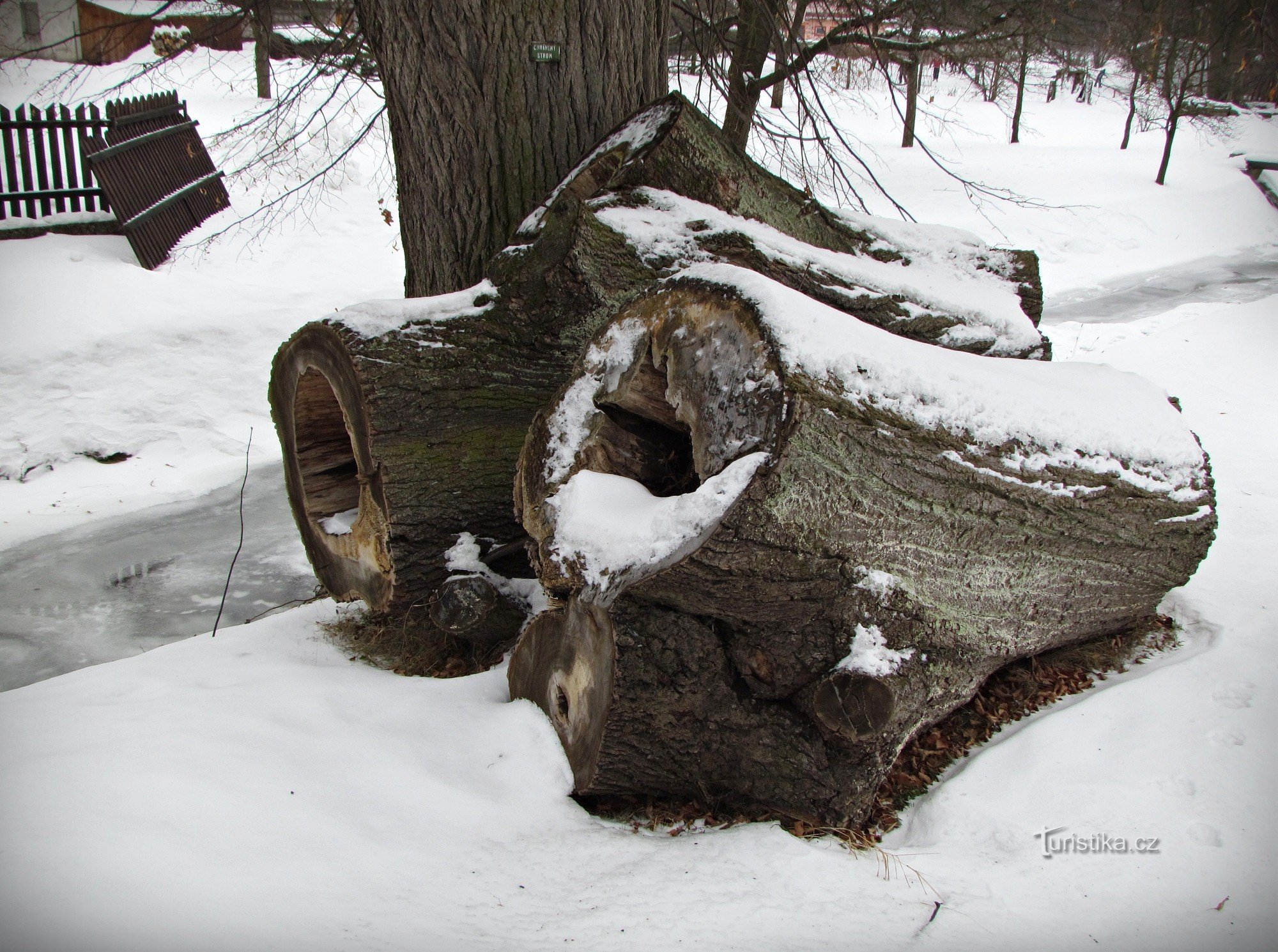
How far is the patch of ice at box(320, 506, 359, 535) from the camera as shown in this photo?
3.46 m

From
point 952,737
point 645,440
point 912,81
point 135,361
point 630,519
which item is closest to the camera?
point 630,519

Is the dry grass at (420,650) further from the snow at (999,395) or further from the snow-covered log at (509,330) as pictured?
the snow at (999,395)

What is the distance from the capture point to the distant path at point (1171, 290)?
9.70 m

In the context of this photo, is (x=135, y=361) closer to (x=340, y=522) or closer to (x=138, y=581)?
(x=138, y=581)

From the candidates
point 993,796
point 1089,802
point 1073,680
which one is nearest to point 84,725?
point 993,796

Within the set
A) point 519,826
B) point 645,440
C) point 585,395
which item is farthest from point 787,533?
point 519,826

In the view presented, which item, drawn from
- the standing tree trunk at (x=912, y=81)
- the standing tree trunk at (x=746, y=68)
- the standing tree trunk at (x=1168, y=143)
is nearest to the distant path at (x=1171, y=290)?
the standing tree trunk at (x=912, y=81)

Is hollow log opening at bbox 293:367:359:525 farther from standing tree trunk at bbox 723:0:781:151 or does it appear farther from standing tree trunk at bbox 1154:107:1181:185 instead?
standing tree trunk at bbox 1154:107:1181:185

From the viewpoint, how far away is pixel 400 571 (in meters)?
3.14

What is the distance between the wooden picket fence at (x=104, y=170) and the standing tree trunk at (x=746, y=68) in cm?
630

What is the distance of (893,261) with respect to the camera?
3754 millimetres

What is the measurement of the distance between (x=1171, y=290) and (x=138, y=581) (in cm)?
1173

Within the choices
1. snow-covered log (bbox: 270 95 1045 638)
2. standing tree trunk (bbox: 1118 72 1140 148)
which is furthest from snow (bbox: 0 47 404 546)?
standing tree trunk (bbox: 1118 72 1140 148)

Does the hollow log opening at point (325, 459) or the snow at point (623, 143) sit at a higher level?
the snow at point (623, 143)
